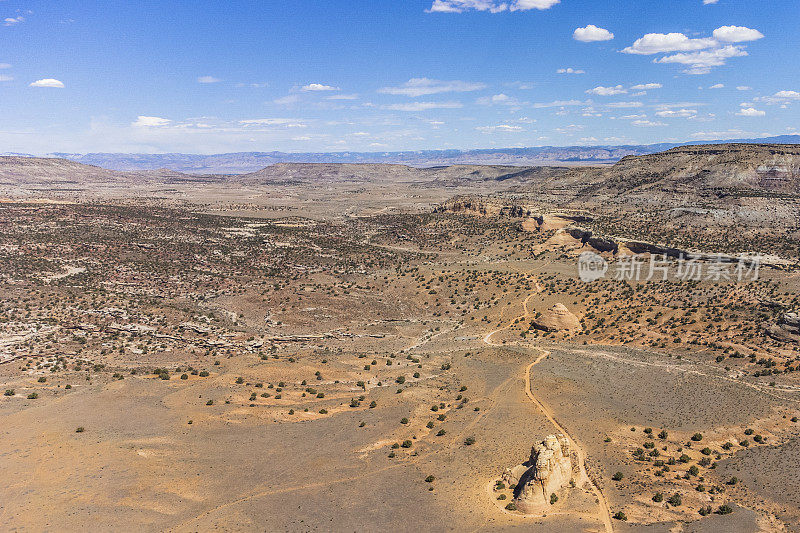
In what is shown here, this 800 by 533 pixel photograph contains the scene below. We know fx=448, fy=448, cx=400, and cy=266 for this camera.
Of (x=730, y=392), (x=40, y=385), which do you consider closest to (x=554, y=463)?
(x=730, y=392)

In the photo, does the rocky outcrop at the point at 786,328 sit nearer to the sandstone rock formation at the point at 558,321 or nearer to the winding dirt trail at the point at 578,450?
the sandstone rock formation at the point at 558,321

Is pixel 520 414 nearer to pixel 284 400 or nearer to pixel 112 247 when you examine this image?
pixel 284 400

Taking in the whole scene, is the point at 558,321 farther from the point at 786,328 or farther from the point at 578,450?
the point at 578,450

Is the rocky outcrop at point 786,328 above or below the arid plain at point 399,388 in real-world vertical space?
above

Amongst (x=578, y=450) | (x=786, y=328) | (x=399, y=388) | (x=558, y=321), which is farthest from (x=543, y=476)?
(x=786, y=328)

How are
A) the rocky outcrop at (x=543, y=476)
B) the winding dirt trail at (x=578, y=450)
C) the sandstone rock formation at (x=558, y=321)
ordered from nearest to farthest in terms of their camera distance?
the winding dirt trail at (x=578, y=450) < the rocky outcrop at (x=543, y=476) < the sandstone rock formation at (x=558, y=321)

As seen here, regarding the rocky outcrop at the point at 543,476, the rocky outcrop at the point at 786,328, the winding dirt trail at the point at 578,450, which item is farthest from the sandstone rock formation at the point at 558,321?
the rocky outcrop at the point at 543,476
